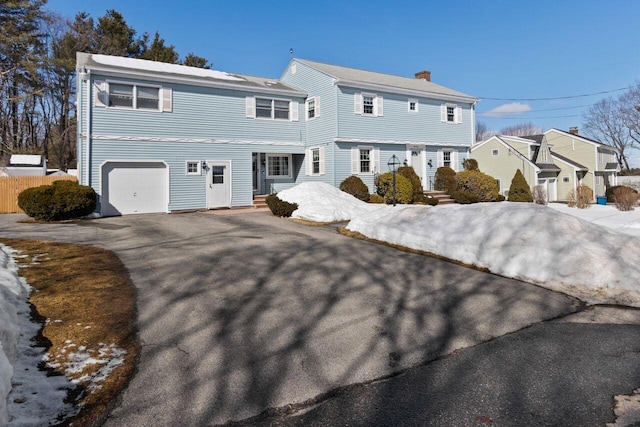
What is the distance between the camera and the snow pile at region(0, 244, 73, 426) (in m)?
2.78

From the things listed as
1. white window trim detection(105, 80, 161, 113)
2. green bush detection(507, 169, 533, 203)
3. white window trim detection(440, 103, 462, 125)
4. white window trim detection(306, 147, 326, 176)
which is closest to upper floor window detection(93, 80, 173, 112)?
white window trim detection(105, 80, 161, 113)

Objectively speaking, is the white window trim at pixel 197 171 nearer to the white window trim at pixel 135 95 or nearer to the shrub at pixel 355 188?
the white window trim at pixel 135 95

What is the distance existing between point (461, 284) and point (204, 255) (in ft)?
16.5

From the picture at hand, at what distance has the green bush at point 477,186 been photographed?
2097cm

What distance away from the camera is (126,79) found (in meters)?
15.8

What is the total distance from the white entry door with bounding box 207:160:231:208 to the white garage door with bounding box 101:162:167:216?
1968 millimetres

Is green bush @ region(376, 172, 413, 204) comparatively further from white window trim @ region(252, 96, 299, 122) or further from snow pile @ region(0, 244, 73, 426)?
snow pile @ region(0, 244, 73, 426)

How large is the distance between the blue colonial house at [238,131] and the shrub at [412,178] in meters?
1.49

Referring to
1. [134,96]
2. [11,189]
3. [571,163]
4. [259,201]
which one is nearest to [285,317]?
[259,201]

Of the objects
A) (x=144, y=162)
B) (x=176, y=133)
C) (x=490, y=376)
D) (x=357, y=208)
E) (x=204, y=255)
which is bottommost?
(x=490, y=376)

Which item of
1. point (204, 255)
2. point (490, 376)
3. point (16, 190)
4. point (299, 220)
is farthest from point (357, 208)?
point (16, 190)

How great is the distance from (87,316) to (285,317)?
2390 mm

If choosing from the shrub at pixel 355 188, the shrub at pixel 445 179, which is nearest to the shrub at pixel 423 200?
the shrub at pixel 355 188

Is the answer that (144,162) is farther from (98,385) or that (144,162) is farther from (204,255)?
(98,385)
